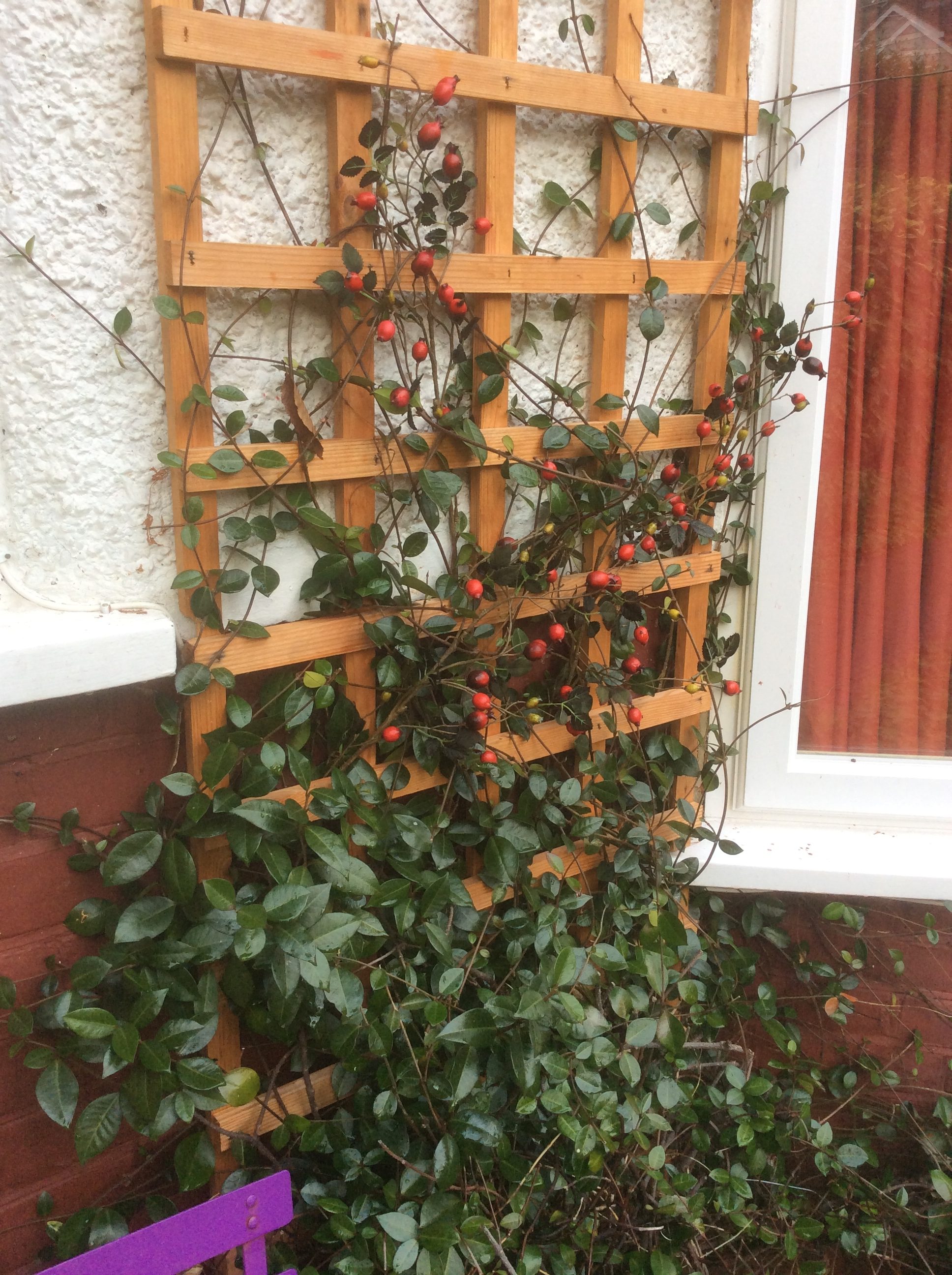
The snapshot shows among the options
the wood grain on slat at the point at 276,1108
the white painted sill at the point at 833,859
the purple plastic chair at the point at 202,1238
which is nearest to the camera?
the purple plastic chair at the point at 202,1238

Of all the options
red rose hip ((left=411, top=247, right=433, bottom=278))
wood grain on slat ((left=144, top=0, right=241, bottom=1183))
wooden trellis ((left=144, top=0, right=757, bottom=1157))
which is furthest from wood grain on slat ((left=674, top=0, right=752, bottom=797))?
wood grain on slat ((left=144, top=0, right=241, bottom=1183))

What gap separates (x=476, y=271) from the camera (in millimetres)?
1336

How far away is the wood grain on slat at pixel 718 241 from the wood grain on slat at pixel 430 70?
0.04 meters

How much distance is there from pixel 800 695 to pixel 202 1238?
1406 mm

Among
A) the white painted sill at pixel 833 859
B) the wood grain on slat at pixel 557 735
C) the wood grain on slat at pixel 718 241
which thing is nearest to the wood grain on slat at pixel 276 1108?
the wood grain on slat at pixel 557 735

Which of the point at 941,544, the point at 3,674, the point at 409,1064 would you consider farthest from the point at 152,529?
the point at 941,544

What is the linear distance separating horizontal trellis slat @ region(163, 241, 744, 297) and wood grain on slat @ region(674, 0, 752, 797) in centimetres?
4

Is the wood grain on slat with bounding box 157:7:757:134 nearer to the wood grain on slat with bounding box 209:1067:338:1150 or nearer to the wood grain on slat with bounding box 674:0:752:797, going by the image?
the wood grain on slat with bounding box 674:0:752:797

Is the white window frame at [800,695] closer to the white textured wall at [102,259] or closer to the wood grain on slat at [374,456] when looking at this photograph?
the wood grain on slat at [374,456]

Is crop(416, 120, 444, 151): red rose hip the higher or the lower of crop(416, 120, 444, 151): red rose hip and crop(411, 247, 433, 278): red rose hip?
the higher

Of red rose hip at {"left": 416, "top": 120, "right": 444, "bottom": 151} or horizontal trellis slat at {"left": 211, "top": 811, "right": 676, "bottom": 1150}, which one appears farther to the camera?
horizontal trellis slat at {"left": 211, "top": 811, "right": 676, "bottom": 1150}

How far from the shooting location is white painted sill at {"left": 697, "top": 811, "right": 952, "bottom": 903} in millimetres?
1789

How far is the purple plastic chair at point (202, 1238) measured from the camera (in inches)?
42.1

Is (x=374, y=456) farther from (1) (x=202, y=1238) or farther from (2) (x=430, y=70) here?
(1) (x=202, y=1238)
